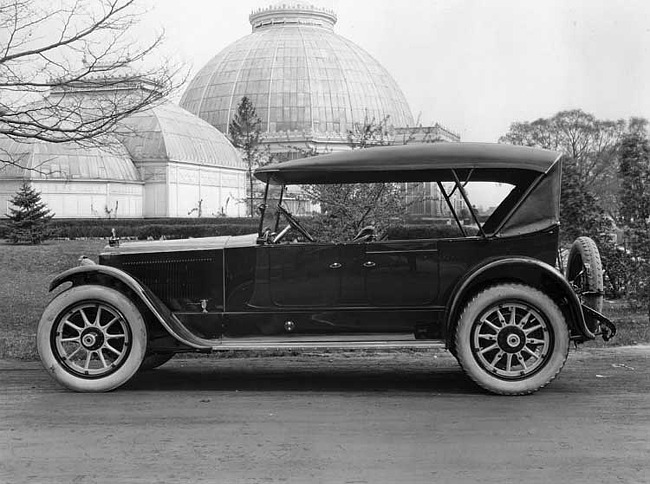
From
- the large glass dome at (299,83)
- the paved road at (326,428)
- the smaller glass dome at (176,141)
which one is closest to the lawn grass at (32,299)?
the paved road at (326,428)

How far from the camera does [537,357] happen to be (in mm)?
7016

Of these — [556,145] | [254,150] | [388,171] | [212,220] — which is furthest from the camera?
[254,150]

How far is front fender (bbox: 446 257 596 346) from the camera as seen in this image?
702 cm

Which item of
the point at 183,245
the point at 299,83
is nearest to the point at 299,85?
the point at 299,83

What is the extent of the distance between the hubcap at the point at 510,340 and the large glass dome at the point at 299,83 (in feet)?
222

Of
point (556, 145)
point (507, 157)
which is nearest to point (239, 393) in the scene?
point (507, 157)

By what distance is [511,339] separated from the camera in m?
7.05

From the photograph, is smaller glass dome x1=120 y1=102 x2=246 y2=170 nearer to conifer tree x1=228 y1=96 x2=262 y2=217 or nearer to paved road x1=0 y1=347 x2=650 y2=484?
conifer tree x1=228 y1=96 x2=262 y2=217

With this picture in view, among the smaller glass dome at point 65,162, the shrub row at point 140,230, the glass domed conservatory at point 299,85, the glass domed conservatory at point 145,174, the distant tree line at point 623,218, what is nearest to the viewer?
the distant tree line at point 623,218

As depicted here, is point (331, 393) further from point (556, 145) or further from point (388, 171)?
point (556, 145)

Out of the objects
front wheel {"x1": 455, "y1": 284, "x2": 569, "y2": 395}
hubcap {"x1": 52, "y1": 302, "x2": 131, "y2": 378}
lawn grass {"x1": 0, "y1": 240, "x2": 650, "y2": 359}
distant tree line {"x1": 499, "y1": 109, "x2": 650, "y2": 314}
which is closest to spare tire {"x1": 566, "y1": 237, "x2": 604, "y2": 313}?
front wheel {"x1": 455, "y1": 284, "x2": 569, "y2": 395}

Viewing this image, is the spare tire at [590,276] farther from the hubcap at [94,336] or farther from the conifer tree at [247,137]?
the conifer tree at [247,137]

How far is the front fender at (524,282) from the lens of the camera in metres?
7.02

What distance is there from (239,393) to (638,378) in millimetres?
3584
